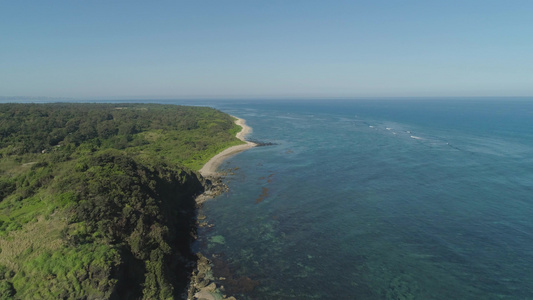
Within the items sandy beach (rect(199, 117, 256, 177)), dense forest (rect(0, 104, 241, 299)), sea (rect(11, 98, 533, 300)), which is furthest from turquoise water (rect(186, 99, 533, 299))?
dense forest (rect(0, 104, 241, 299))

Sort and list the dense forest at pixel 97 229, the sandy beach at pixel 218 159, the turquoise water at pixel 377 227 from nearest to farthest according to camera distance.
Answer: the dense forest at pixel 97 229 → the turquoise water at pixel 377 227 → the sandy beach at pixel 218 159

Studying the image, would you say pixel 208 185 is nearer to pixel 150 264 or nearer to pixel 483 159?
pixel 150 264

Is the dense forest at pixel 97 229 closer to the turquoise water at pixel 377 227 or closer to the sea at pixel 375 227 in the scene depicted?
the sea at pixel 375 227

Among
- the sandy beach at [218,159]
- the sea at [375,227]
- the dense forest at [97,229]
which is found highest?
the dense forest at [97,229]

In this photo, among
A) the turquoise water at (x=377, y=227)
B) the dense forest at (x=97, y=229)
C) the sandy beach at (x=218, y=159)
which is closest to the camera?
the dense forest at (x=97, y=229)

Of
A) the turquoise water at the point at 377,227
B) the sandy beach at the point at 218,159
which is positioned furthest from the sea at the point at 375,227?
the sandy beach at the point at 218,159

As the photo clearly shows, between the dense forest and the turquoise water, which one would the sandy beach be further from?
the dense forest

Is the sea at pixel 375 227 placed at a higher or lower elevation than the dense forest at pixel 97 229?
lower
